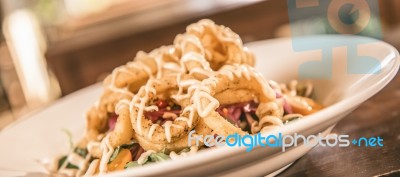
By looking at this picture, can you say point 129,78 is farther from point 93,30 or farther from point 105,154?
point 93,30

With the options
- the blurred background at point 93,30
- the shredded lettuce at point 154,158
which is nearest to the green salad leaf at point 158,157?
the shredded lettuce at point 154,158

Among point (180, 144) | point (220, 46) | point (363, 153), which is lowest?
point (363, 153)

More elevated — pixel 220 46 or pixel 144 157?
pixel 220 46

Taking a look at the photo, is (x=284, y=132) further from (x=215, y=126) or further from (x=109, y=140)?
(x=109, y=140)

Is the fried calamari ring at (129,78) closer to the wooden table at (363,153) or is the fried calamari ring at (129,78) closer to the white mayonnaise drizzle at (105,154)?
the white mayonnaise drizzle at (105,154)

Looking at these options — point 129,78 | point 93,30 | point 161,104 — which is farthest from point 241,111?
point 93,30

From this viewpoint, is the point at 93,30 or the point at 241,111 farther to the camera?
the point at 93,30

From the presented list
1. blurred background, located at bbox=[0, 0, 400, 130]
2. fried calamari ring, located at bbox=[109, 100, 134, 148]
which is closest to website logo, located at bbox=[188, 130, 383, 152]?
fried calamari ring, located at bbox=[109, 100, 134, 148]

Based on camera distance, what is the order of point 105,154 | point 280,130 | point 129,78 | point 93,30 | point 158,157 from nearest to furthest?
point 280,130 → point 158,157 → point 105,154 → point 129,78 → point 93,30
